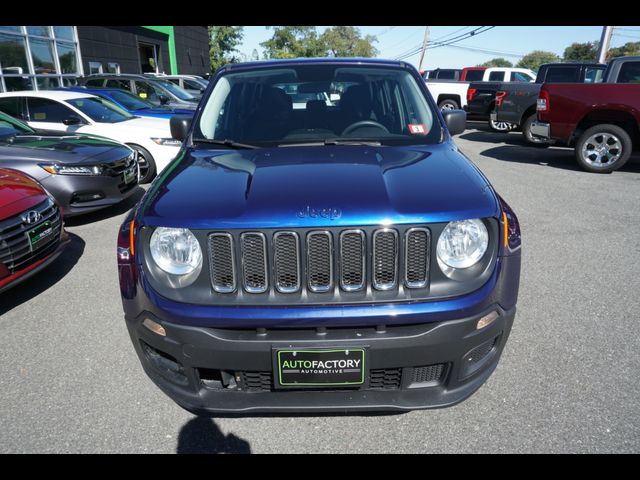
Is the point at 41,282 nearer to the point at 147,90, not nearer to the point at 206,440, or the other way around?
the point at 206,440

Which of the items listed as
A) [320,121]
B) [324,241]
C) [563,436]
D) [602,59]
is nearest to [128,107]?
[320,121]

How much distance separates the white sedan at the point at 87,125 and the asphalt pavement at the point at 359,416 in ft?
11.0

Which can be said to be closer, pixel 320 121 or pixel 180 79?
pixel 320 121

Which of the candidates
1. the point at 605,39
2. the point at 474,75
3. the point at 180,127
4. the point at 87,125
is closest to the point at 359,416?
the point at 180,127

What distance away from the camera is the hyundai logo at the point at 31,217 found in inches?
141

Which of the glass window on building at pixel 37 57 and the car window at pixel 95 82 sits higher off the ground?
the glass window on building at pixel 37 57

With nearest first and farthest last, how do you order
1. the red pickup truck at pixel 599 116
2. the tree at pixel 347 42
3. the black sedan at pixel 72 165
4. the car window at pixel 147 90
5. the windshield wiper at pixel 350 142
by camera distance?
the windshield wiper at pixel 350 142 → the black sedan at pixel 72 165 → the red pickup truck at pixel 599 116 → the car window at pixel 147 90 → the tree at pixel 347 42

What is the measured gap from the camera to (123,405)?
8.20 feet

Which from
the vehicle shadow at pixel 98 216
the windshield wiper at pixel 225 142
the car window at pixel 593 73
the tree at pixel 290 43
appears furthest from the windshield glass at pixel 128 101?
the tree at pixel 290 43

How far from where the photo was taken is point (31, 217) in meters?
3.66

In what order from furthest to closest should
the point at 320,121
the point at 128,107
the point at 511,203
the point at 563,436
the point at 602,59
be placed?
the point at 602,59
the point at 128,107
the point at 511,203
the point at 320,121
the point at 563,436

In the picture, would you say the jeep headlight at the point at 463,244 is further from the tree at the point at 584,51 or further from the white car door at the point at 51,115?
the tree at the point at 584,51

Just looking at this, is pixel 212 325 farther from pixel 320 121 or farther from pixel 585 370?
pixel 585 370
